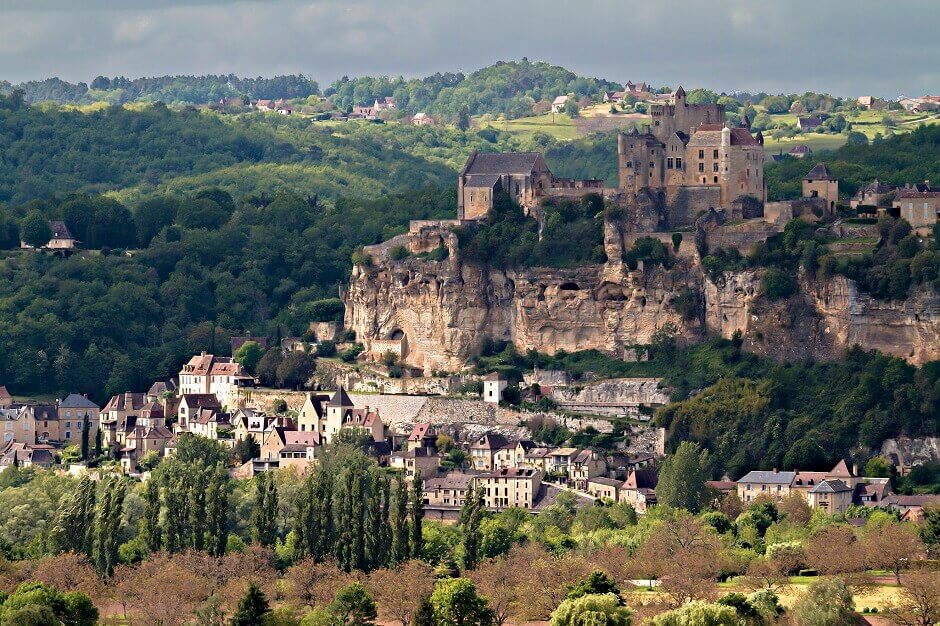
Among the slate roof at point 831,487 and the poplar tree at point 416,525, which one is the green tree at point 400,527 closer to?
the poplar tree at point 416,525

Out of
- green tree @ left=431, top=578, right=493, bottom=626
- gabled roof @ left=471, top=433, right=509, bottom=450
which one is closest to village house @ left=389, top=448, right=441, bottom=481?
gabled roof @ left=471, top=433, right=509, bottom=450

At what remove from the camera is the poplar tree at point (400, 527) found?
8544cm

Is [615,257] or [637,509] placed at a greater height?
[615,257]

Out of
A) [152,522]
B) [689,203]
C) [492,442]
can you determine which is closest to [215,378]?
Answer: [492,442]

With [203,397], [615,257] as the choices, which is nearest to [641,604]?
[615,257]

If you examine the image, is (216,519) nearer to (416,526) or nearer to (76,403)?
(416,526)

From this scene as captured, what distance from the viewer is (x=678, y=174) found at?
355ft

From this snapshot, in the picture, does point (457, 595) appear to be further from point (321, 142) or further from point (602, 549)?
point (321, 142)

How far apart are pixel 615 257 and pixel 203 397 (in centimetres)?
1926

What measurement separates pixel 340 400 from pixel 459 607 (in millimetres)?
31254

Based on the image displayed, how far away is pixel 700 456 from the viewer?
95625mm

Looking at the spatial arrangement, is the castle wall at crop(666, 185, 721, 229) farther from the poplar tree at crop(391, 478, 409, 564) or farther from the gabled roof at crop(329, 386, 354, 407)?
the poplar tree at crop(391, 478, 409, 564)

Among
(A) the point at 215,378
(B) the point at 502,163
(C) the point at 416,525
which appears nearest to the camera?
(C) the point at 416,525

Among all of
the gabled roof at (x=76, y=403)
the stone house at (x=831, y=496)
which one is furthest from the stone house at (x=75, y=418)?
the stone house at (x=831, y=496)
